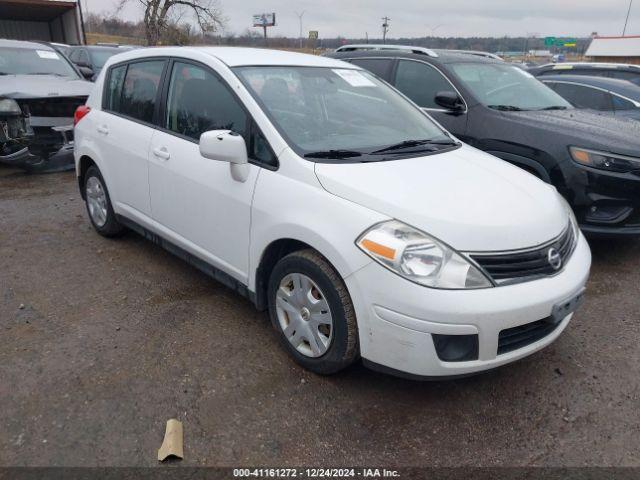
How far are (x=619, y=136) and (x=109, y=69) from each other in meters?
4.43

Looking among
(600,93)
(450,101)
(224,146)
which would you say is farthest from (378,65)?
(600,93)

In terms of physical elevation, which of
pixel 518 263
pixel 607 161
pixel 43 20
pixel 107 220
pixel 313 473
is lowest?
pixel 313 473

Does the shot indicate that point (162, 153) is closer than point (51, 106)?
Yes

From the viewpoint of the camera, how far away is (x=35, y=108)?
21.7 feet

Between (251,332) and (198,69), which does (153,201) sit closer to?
(198,69)

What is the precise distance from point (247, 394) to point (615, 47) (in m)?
41.3

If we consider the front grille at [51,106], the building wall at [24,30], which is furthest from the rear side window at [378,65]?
the building wall at [24,30]

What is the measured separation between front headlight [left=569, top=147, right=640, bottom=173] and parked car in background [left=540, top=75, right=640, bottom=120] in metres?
4.11

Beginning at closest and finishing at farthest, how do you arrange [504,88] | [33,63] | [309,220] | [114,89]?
1. [309,220]
2. [114,89]
3. [504,88]
4. [33,63]

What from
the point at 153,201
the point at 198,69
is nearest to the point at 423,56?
the point at 198,69

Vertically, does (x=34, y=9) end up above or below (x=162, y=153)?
above

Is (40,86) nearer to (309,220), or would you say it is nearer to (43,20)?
(309,220)

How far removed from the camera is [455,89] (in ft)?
16.5

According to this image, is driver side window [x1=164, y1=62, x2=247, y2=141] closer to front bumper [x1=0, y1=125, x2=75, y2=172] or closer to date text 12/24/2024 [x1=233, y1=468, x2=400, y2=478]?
date text 12/24/2024 [x1=233, y1=468, x2=400, y2=478]
